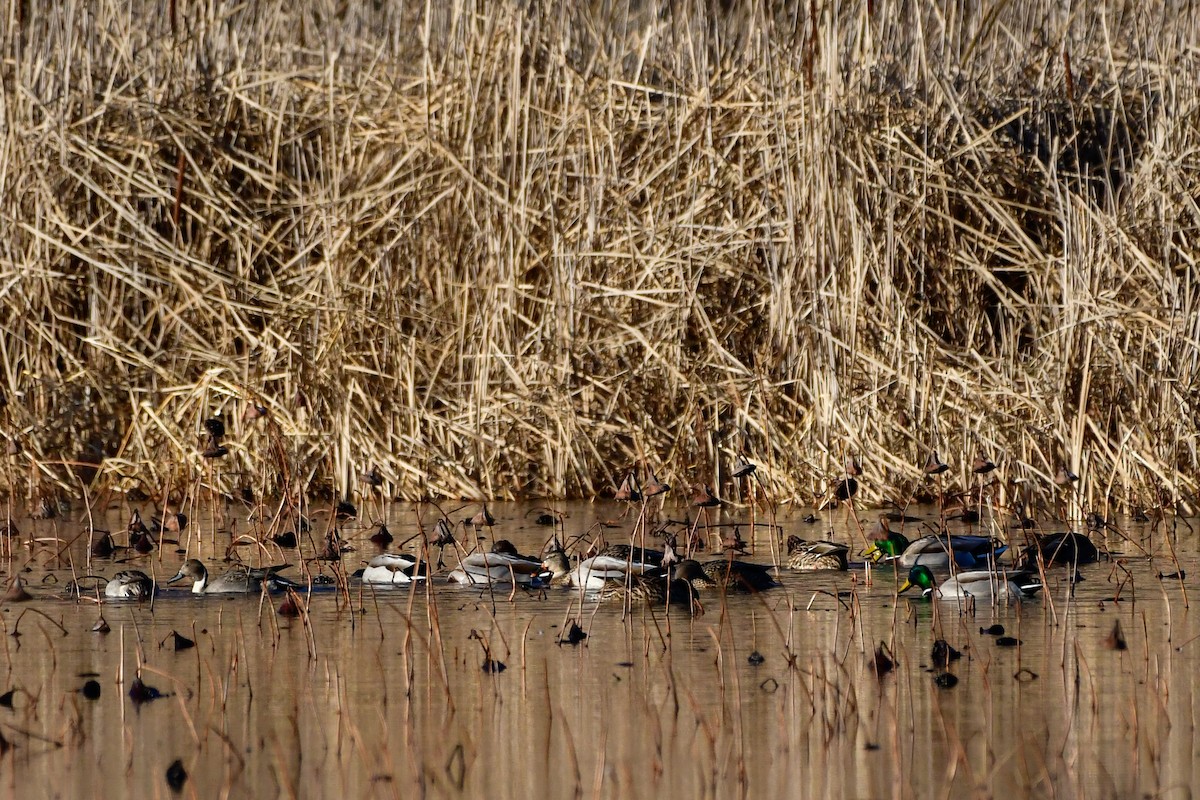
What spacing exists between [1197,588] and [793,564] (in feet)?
4.54

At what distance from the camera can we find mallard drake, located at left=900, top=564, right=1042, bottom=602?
250 inches

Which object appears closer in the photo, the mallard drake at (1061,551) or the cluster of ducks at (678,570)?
the cluster of ducks at (678,570)

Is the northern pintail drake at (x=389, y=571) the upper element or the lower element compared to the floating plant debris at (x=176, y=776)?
upper

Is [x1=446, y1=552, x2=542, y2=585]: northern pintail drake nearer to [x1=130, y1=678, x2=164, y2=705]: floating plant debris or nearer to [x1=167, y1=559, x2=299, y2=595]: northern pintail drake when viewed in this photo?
[x1=167, y1=559, x2=299, y2=595]: northern pintail drake

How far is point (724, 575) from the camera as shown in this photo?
259 inches

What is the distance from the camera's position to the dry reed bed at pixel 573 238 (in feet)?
29.0

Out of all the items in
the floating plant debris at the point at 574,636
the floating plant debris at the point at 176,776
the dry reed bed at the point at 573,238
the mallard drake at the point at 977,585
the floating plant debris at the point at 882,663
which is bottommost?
the floating plant debris at the point at 176,776

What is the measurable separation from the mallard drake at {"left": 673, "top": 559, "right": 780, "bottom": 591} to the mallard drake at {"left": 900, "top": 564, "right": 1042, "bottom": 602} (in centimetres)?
49

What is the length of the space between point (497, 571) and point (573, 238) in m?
2.89

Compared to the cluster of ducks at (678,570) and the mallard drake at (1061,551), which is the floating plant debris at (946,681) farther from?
the mallard drake at (1061,551)

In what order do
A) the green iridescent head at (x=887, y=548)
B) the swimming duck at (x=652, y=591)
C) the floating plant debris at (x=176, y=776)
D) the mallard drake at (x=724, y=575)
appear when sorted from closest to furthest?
the floating plant debris at (x=176, y=776), the swimming duck at (x=652, y=591), the mallard drake at (x=724, y=575), the green iridescent head at (x=887, y=548)

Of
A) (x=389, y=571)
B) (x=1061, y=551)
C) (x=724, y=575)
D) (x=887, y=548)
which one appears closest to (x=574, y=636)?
(x=724, y=575)

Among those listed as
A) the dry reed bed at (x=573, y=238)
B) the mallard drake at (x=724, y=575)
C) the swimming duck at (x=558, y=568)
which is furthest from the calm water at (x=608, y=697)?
the dry reed bed at (x=573, y=238)

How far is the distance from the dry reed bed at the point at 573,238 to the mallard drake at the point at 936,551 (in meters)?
1.42
